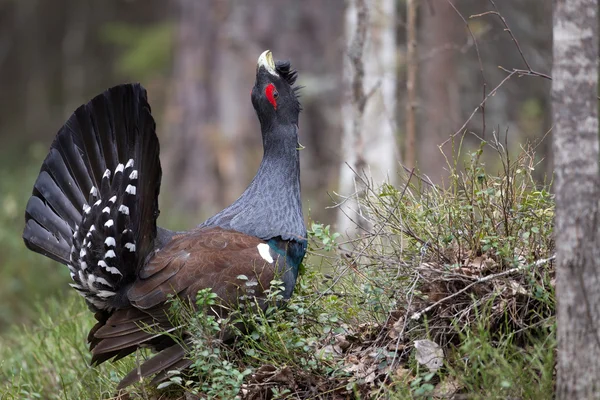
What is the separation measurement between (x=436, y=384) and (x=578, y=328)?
0.81 meters

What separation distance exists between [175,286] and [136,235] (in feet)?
1.30

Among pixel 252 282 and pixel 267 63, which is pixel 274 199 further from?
pixel 267 63

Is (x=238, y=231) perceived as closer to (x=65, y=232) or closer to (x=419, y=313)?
(x=65, y=232)

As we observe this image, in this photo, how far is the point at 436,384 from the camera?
352 centimetres

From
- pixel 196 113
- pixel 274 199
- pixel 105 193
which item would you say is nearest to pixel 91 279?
pixel 105 193

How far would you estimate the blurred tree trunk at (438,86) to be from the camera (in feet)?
34.0

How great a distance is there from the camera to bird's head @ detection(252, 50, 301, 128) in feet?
15.9

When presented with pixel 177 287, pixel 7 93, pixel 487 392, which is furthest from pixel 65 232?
pixel 7 93

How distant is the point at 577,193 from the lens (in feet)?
9.54

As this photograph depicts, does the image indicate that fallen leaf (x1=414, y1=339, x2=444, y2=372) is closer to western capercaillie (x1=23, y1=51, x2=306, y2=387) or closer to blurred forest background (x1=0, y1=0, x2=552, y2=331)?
western capercaillie (x1=23, y1=51, x2=306, y2=387)

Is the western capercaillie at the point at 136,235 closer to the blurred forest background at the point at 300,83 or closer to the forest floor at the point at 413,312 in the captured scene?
the forest floor at the point at 413,312

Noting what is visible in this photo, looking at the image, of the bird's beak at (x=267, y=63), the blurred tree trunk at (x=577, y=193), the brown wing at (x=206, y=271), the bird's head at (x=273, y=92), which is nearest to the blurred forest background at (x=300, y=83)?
the bird's head at (x=273, y=92)

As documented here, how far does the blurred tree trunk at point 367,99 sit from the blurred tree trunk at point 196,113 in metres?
4.28

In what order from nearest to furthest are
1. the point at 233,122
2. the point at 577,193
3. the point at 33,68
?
1. the point at 577,193
2. the point at 233,122
3. the point at 33,68
